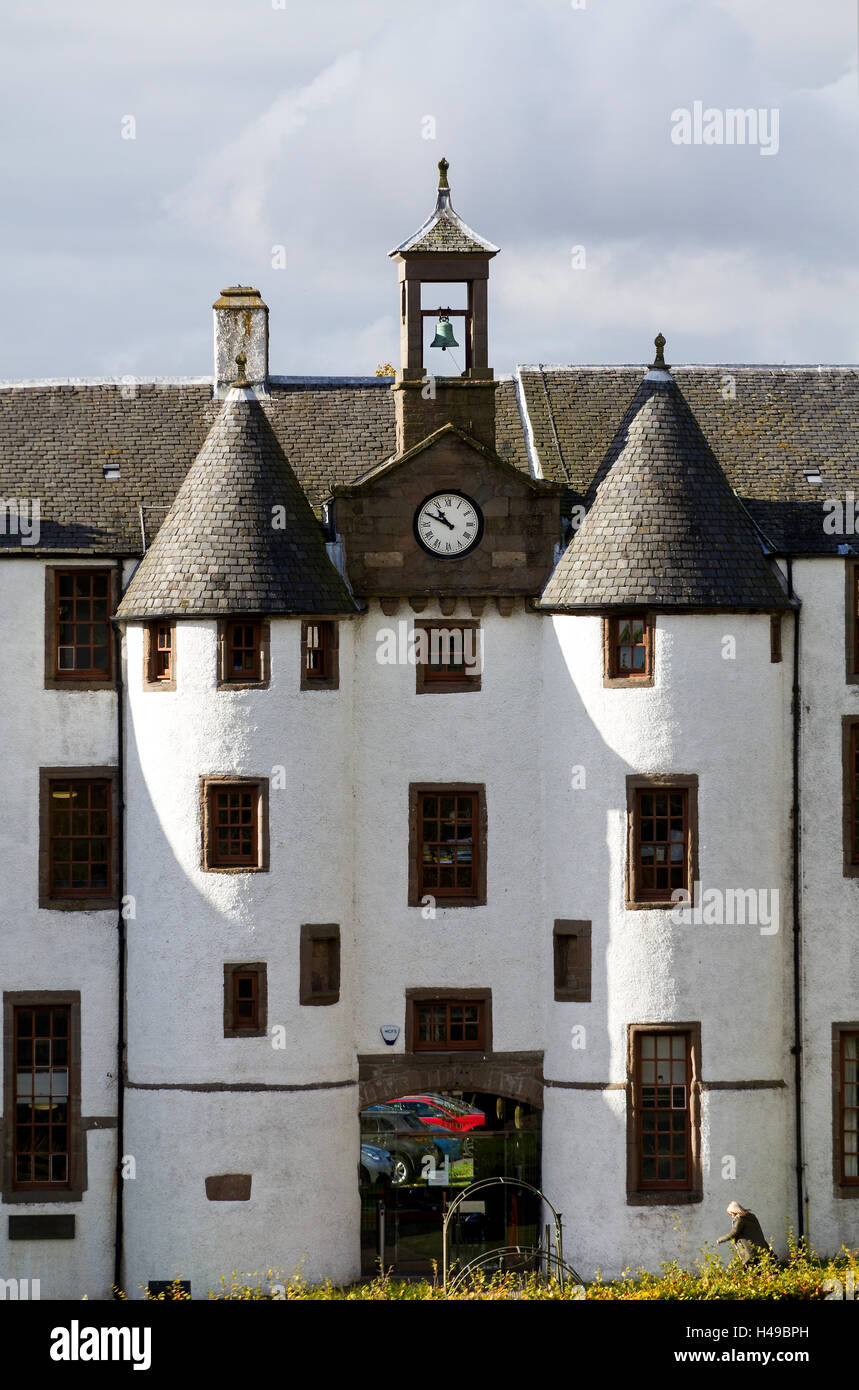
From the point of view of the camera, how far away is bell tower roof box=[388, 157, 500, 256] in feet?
122

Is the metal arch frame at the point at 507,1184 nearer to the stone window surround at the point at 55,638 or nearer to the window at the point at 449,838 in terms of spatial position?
the window at the point at 449,838

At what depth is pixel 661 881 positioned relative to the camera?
116ft

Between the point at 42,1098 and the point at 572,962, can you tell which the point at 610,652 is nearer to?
the point at 572,962

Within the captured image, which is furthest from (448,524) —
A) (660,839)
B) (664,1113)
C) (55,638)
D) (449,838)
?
(664,1113)

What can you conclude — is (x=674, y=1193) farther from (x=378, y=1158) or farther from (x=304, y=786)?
(x=304, y=786)

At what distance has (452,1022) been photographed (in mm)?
36438

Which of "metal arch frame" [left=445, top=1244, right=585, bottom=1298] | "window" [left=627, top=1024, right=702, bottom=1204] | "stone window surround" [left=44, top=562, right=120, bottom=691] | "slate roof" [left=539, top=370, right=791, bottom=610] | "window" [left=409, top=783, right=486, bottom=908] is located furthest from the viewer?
"stone window surround" [left=44, top=562, right=120, bottom=691]

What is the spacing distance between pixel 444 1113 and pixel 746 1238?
5876 mm

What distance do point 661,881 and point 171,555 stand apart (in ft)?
31.0

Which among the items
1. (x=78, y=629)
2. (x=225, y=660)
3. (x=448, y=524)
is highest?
(x=448, y=524)

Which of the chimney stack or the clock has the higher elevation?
the chimney stack

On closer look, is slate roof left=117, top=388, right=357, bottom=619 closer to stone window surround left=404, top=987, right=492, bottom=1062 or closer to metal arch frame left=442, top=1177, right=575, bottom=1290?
stone window surround left=404, top=987, right=492, bottom=1062

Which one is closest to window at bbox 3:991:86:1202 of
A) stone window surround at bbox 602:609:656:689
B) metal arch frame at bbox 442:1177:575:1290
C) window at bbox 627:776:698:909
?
metal arch frame at bbox 442:1177:575:1290

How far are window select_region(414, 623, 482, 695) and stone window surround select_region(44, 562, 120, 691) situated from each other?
5042mm
